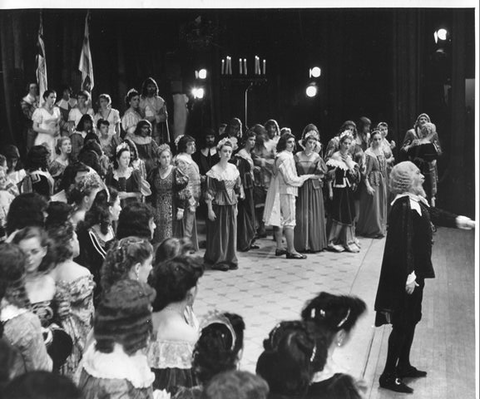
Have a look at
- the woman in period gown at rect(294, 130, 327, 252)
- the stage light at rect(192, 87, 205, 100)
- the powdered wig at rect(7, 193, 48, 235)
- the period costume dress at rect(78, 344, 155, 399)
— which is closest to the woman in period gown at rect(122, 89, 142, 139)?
the stage light at rect(192, 87, 205, 100)

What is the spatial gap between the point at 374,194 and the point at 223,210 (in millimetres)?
1162

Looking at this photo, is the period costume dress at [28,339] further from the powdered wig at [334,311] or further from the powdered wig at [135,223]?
the powdered wig at [334,311]

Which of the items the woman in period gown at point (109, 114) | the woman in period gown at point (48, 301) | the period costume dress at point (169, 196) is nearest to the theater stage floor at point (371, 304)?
the period costume dress at point (169, 196)

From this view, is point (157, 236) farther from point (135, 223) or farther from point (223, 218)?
point (223, 218)

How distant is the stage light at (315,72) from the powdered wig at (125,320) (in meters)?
1.35

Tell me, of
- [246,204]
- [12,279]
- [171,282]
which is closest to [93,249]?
[12,279]

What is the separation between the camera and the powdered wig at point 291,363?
2.64 meters

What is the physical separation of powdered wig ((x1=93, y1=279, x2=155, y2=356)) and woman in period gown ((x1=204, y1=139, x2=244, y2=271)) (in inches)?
36.1

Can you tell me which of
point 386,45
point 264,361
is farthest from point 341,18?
point 264,361

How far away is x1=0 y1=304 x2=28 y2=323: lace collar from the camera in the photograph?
2.71m

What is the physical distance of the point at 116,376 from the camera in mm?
2479

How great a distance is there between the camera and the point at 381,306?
323cm

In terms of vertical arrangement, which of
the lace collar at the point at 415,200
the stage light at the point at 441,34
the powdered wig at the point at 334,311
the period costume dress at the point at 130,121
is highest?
the stage light at the point at 441,34

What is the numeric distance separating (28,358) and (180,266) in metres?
0.65
